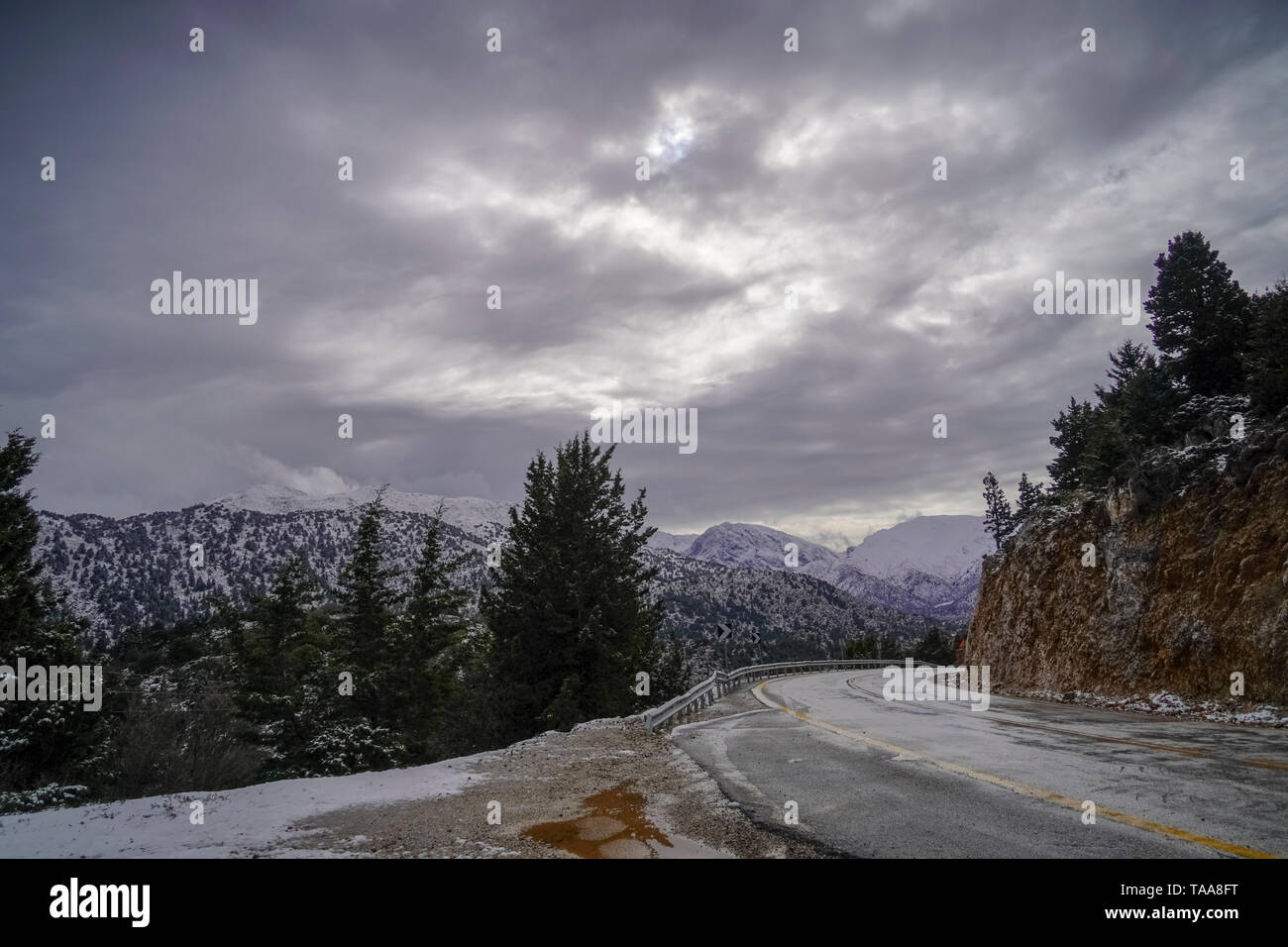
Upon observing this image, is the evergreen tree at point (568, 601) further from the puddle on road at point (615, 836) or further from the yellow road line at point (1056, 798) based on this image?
the puddle on road at point (615, 836)

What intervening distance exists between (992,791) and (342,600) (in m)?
29.4

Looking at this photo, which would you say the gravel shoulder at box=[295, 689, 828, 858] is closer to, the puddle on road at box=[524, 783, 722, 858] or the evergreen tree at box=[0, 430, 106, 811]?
the puddle on road at box=[524, 783, 722, 858]

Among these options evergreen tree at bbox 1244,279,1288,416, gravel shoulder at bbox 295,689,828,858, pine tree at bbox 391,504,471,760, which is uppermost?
evergreen tree at bbox 1244,279,1288,416

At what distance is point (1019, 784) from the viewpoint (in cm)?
680

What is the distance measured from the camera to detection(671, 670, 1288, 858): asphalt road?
4824 millimetres

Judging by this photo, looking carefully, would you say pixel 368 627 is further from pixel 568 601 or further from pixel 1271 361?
pixel 1271 361

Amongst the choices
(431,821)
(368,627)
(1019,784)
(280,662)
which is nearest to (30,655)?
(280,662)

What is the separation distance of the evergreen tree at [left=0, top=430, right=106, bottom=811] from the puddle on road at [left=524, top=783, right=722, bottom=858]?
73.2ft

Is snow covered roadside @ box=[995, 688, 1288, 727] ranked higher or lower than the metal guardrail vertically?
higher

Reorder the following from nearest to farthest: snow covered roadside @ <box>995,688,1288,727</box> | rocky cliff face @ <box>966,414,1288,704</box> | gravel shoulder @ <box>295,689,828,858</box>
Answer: gravel shoulder @ <box>295,689,828,858</box>, snow covered roadside @ <box>995,688,1288,727</box>, rocky cliff face @ <box>966,414,1288,704</box>

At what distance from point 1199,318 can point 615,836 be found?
25216 mm

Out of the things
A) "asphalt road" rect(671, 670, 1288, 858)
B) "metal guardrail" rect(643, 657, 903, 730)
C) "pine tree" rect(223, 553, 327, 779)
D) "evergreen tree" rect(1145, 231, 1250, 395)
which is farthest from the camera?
"pine tree" rect(223, 553, 327, 779)

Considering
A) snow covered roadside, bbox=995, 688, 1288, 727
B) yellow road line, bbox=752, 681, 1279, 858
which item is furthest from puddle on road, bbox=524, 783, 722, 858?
snow covered roadside, bbox=995, 688, 1288, 727
